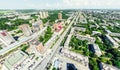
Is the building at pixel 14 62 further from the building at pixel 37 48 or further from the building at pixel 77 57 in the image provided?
the building at pixel 77 57

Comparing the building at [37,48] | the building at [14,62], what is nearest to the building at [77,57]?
the building at [37,48]

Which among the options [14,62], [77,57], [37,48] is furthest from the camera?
[37,48]

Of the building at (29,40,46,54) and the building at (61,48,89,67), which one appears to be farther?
the building at (29,40,46,54)

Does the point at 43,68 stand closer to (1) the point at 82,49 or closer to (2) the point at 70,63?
(2) the point at 70,63

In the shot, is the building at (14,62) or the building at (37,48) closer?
the building at (14,62)

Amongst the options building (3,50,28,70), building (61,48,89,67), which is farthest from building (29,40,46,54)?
building (61,48,89,67)

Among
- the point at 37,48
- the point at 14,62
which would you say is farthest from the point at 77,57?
the point at 14,62

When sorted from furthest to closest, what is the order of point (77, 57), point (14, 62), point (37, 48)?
point (37, 48) < point (77, 57) < point (14, 62)

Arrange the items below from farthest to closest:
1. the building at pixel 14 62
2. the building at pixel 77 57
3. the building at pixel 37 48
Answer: the building at pixel 37 48
the building at pixel 77 57
the building at pixel 14 62

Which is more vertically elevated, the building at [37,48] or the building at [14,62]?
the building at [37,48]

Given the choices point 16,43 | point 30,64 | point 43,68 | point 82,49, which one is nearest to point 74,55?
point 82,49

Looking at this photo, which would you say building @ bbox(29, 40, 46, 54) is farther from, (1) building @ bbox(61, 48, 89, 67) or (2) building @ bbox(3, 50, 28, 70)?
(1) building @ bbox(61, 48, 89, 67)

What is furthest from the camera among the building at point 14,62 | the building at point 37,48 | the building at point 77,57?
the building at point 37,48

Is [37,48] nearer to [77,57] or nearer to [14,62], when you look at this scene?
[14,62]
